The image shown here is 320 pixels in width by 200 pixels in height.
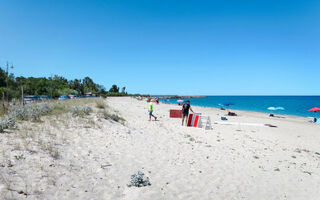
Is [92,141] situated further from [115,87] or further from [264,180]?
[115,87]

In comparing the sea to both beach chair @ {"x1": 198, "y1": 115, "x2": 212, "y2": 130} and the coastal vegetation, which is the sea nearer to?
beach chair @ {"x1": 198, "y1": 115, "x2": 212, "y2": 130}

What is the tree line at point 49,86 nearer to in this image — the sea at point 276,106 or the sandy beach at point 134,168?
the sandy beach at point 134,168

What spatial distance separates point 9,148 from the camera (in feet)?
15.3

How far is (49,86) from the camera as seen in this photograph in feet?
206

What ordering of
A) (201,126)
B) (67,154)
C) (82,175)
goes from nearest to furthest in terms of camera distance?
(82,175), (67,154), (201,126)

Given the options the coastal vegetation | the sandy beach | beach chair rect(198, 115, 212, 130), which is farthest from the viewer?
the coastal vegetation

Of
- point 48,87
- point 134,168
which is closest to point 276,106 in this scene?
point 134,168

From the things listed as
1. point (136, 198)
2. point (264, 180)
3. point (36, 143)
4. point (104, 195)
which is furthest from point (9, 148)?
point (264, 180)

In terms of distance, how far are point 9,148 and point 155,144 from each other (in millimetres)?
4878

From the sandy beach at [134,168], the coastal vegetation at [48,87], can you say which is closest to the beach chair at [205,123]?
the sandy beach at [134,168]

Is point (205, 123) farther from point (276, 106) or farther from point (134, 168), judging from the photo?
point (276, 106)

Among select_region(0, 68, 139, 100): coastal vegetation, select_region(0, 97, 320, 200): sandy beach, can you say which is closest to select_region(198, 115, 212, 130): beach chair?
select_region(0, 97, 320, 200): sandy beach

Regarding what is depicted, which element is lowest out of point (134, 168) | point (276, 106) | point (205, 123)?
point (276, 106)

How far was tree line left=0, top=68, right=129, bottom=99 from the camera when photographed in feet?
139
